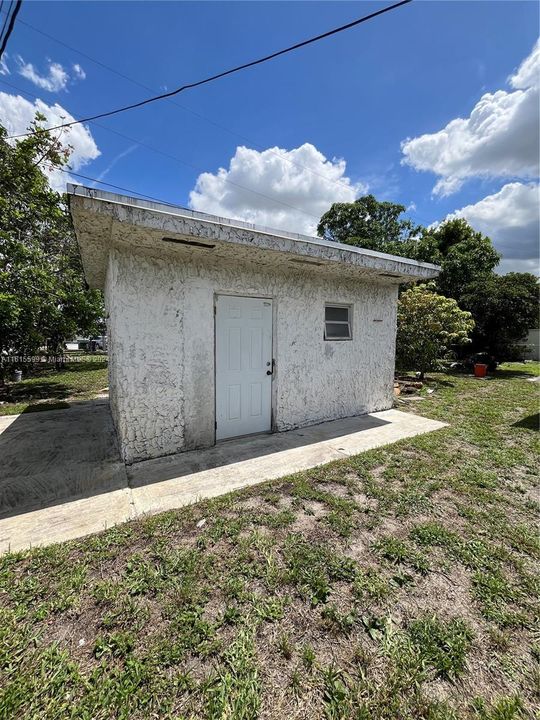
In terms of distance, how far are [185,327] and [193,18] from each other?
17.4 feet

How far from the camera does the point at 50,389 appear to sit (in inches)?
377

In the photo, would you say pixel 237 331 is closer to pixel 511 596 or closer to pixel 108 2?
pixel 511 596

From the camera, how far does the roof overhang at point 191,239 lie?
310 centimetres

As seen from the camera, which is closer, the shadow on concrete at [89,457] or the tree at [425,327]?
the shadow on concrete at [89,457]

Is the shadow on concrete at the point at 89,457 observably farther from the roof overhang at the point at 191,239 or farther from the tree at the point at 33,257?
the tree at the point at 33,257

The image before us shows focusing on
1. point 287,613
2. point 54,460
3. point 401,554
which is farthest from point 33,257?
point 401,554

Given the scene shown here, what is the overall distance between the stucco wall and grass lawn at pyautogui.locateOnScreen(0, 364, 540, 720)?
155 cm

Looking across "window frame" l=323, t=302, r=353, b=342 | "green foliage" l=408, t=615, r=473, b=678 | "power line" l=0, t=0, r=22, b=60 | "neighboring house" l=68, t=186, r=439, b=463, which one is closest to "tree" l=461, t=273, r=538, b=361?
"neighboring house" l=68, t=186, r=439, b=463

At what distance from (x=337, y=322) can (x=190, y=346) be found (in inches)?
120

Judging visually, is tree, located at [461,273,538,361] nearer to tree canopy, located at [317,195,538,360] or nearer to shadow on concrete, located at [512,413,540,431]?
→ tree canopy, located at [317,195,538,360]

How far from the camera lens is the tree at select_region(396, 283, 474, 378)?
10500 mm

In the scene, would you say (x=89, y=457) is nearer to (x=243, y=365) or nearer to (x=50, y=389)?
(x=243, y=365)

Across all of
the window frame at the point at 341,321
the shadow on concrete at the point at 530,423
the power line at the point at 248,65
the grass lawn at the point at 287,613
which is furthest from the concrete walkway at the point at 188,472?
the power line at the point at 248,65

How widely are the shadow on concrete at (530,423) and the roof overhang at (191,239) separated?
12.9ft
